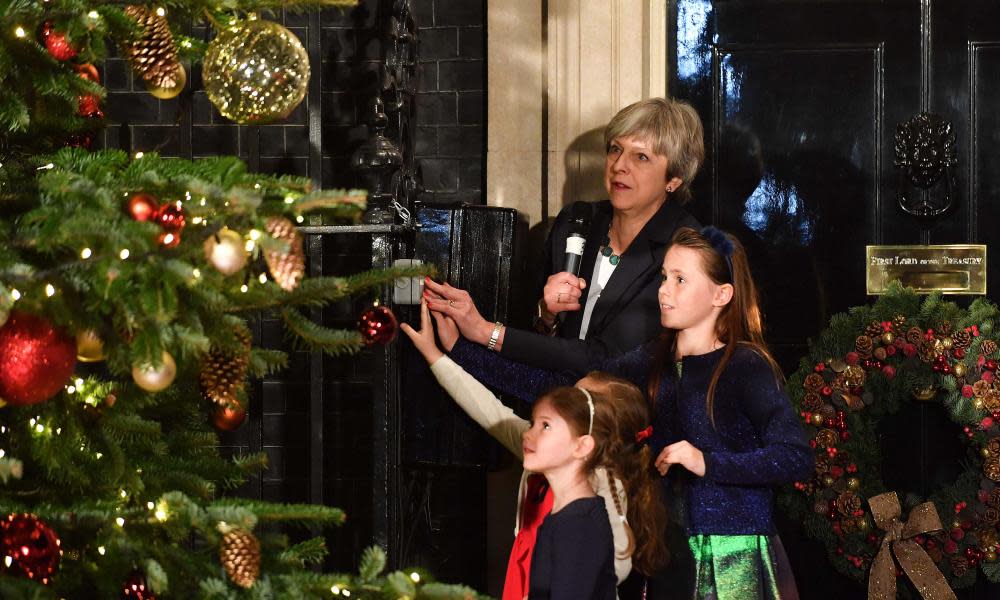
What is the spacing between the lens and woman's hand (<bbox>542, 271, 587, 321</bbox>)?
3.75m

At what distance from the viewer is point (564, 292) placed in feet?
12.3

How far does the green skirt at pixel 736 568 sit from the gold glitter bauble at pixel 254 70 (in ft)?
Answer: 5.18

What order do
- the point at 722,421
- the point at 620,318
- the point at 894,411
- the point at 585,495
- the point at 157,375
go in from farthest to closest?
the point at 894,411
the point at 620,318
the point at 722,421
the point at 585,495
the point at 157,375

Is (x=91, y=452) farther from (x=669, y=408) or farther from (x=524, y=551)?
(x=669, y=408)

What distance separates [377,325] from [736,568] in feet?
3.58

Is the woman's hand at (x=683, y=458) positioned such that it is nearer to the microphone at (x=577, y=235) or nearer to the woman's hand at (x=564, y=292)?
the woman's hand at (x=564, y=292)

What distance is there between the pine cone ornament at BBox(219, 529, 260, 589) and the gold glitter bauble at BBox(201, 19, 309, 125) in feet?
2.54

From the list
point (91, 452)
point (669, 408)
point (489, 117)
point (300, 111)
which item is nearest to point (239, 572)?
point (91, 452)

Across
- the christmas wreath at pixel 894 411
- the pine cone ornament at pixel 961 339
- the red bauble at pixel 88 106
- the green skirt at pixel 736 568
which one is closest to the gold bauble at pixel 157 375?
the red bauble at pixel 88 106

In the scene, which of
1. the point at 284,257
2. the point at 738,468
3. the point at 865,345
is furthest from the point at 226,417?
the point at 865,345

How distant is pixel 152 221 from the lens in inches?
72.6

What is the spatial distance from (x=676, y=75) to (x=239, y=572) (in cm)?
326

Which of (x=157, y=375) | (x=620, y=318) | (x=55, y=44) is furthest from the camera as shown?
(x=620, y=318)

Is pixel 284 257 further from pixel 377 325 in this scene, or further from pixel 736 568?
pixel 736 568
